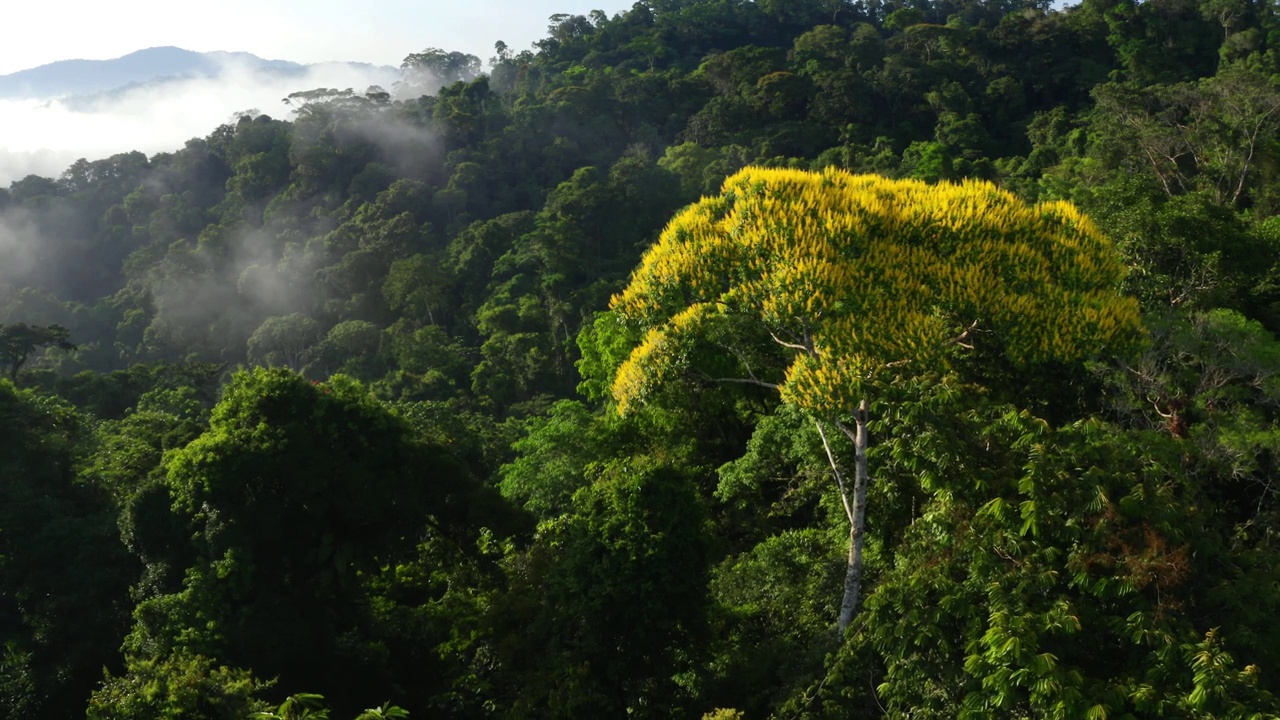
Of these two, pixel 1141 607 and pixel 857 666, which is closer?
pixel 1141 607

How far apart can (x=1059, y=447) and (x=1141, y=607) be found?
5.18 ft

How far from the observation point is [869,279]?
7691mm

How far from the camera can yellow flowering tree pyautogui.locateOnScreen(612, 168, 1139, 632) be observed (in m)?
7.59

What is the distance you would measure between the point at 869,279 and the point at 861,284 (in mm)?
95

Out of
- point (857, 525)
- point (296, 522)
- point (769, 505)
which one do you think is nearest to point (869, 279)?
point (857, 525)

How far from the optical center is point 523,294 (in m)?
33.9

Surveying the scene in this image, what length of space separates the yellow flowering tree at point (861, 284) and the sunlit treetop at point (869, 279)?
14 millimetres

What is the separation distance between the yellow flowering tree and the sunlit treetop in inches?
0.6

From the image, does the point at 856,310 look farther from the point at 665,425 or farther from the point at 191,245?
the point at 191,245

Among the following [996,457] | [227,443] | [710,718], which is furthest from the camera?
[227,443]

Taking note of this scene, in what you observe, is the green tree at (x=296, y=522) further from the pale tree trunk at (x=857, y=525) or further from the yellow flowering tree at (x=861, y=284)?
the pale tree trunk at (x=857, y=525)

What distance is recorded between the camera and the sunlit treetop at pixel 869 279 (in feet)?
24.9

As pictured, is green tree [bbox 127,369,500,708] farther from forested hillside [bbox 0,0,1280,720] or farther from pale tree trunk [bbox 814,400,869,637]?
pale tree trunk [bbox 814,400,869,637]

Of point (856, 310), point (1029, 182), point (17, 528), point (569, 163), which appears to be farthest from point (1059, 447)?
point (569, 163)
